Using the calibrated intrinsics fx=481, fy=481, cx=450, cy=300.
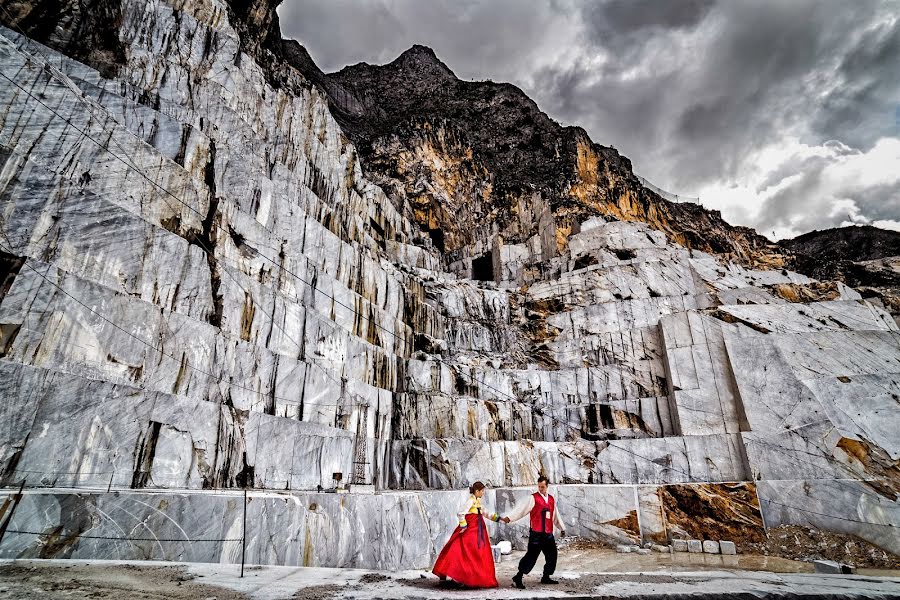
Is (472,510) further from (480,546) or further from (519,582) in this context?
(519,582)

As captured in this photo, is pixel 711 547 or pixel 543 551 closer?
pixel 543 551

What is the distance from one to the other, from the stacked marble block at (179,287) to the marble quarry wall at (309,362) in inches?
2.1

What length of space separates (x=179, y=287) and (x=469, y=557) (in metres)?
9.03

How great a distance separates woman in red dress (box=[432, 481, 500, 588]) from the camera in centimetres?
507

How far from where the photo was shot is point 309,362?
13594 millimetres

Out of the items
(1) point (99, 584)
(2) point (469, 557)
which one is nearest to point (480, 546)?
(2) point (469, 557)

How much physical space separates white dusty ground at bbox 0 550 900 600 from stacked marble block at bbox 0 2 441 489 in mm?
3218

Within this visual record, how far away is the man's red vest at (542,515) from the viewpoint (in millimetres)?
5805

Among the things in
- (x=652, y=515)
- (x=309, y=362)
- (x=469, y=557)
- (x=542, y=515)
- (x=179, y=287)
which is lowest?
(x=469, y=557)

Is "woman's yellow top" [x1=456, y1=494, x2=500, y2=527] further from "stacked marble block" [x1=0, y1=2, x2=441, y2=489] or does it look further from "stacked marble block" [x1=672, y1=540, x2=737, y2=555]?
"stacked marble block" [x1=672, y1=540, x2=737, y2=555]

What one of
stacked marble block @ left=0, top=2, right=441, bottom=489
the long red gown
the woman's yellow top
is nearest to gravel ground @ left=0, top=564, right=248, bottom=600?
the long red gown

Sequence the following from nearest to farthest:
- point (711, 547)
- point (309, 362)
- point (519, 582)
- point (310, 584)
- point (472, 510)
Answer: point (310, 584)
point (519, 582)
point (472, 510)
point (711, 547)
point (309, 362)

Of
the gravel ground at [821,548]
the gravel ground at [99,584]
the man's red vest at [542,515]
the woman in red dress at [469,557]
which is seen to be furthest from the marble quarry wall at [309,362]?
the man's red vest at [542,515]

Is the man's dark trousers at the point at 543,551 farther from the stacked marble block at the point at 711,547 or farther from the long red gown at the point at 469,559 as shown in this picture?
the stacked marble block at the point at 711,547
